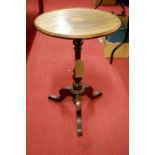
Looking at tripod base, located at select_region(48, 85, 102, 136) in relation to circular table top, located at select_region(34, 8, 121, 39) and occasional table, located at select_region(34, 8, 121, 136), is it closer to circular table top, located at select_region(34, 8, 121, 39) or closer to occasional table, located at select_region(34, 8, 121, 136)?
occasional table, located at select_region(34, 8, 121, 136)

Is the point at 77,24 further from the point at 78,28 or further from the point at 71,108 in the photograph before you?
the point at 71,108

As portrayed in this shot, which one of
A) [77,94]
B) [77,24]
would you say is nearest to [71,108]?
[77,94]

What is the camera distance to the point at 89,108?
2025mm

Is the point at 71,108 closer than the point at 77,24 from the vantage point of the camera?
No

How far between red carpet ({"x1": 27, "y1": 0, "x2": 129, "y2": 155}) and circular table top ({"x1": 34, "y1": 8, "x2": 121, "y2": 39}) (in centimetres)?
67

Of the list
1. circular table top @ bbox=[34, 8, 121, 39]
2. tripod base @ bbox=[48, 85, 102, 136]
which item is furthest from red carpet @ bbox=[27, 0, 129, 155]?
circular table top @ bbox=[34, 8, 121, 39]

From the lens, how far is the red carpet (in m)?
1.70

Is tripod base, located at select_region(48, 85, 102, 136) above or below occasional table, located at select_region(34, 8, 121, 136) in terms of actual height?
below

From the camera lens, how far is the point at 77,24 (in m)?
1.67

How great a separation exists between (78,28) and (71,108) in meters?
0.69

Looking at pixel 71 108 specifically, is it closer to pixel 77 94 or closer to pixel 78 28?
pixel 77 94

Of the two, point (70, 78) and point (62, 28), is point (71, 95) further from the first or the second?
point (62, 28)

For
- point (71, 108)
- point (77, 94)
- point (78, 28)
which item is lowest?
point (71, 108)

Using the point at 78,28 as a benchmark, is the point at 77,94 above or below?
below
